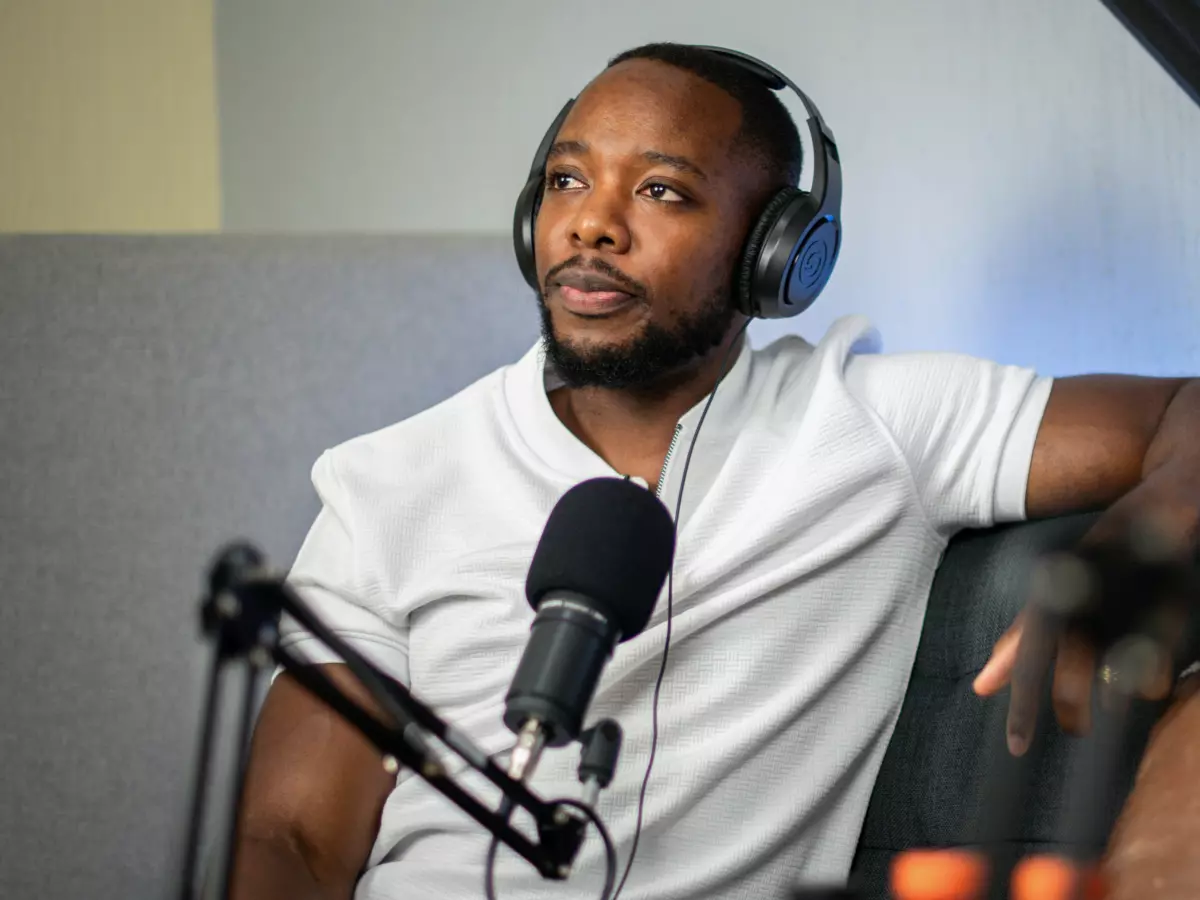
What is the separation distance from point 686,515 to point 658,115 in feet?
1.25

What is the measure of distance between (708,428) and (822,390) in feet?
0.38

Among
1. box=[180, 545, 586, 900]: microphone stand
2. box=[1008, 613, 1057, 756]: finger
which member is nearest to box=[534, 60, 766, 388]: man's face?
box=[1008, 613, 1057, 756]: finger

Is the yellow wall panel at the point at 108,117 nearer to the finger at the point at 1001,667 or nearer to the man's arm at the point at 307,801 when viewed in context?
the man's arm at the point at 307,801

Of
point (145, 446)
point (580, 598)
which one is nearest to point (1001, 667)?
point (580, 598)

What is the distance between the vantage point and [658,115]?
1230 millimetres

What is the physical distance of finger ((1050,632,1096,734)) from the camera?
0.79 meters

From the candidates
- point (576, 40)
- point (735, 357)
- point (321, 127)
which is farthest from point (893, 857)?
point (321, 127)

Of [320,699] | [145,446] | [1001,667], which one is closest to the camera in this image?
[320,699]

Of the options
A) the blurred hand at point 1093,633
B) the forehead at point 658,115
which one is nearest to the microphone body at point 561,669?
the blurred hand at point 1093,633

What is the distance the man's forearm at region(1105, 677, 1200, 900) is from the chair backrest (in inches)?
6.1

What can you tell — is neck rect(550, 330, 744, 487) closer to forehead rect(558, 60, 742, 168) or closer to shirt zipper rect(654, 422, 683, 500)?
shirt zipper rect(654, 422, 683, 500)

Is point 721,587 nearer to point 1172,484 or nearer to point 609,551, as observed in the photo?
point 1172,484

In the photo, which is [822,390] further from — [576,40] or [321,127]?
[321,127]

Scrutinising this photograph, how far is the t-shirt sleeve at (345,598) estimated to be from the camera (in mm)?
1224
